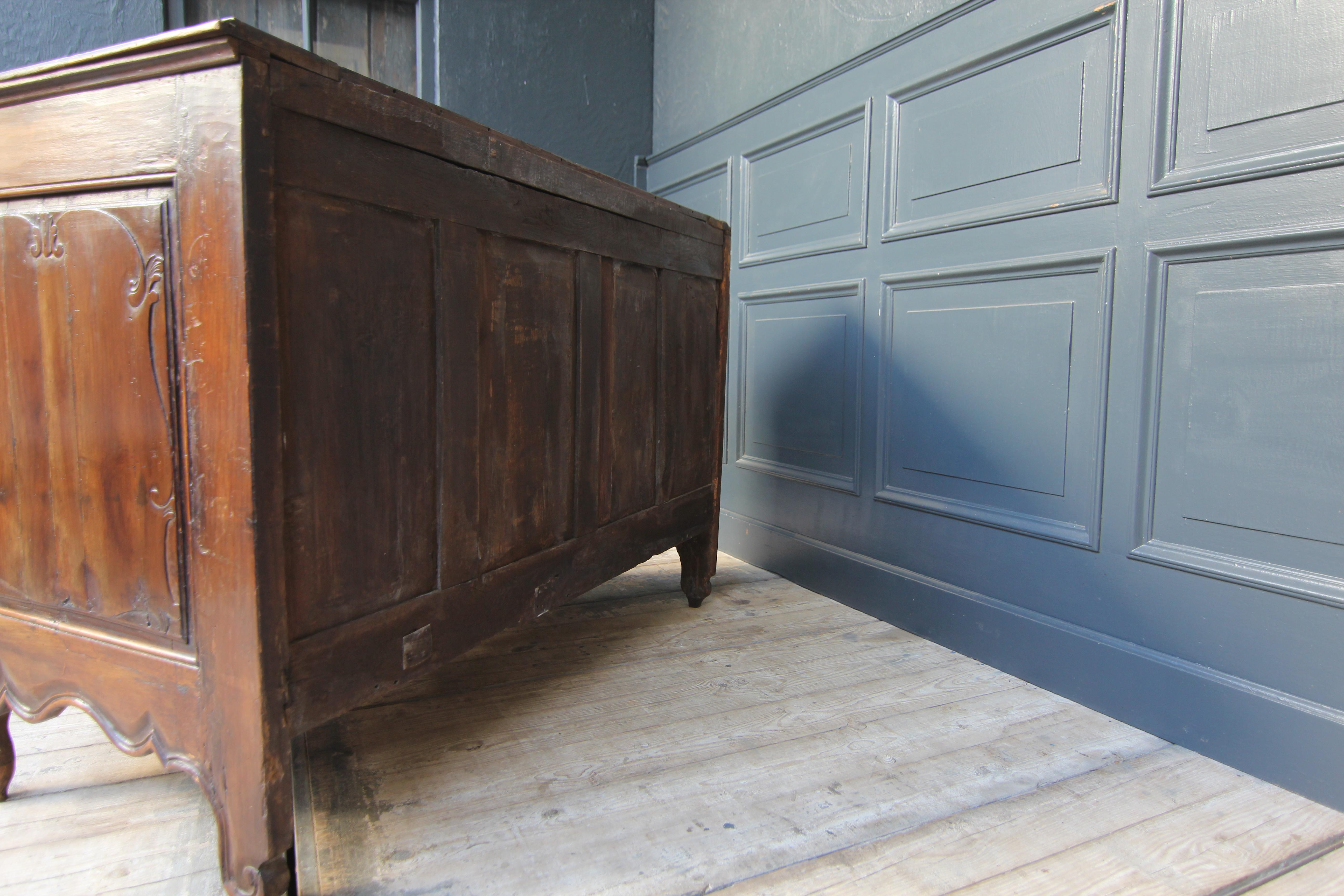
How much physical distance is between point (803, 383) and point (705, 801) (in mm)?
1486

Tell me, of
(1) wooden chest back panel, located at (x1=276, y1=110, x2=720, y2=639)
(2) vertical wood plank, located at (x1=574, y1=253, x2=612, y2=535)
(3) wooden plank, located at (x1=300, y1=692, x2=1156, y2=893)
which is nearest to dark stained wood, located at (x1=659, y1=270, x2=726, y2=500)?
(1) wooden chest back panel, located at (x1=276, y1=110, x2=720, y2=639)

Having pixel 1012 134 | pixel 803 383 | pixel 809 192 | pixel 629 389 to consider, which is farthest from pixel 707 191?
pixel 629 389

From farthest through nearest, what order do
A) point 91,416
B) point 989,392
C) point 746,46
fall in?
point 746,46
point 989,392
point 91,416

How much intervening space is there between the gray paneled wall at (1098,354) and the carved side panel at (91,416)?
1.62 m

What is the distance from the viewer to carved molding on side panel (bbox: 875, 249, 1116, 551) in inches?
63.0

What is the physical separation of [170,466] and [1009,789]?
132 cm

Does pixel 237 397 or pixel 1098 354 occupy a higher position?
pixel 1098 354

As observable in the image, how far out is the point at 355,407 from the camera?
1.00 metres

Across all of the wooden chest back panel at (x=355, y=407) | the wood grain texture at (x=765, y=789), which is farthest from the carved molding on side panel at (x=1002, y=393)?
the wooden chest back panel at (x=355, y=407)

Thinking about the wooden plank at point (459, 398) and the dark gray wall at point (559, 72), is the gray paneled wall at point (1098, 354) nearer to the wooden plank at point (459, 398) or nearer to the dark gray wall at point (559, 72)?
the dark gray wall at point (559, 72)

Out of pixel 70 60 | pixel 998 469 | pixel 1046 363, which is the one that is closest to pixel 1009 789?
pixel 998 469

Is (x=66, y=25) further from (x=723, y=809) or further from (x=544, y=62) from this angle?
(x=723, y=809)

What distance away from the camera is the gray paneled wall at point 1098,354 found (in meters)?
1.28

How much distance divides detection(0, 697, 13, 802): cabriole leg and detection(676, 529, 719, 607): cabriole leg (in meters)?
1.46
